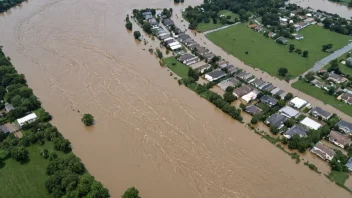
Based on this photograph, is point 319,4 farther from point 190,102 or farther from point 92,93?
point 92,93

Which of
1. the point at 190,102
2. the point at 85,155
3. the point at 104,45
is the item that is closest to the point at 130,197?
the point at 85,155

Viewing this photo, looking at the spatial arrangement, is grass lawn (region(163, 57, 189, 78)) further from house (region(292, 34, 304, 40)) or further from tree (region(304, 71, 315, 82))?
house (region(292, 34, 304, 40))

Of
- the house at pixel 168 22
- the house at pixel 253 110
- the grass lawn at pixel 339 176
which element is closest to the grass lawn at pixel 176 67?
the house at pixel 253 110

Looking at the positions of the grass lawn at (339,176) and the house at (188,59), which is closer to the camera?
the grass lawn at (339,176)

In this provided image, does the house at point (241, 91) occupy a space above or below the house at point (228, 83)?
below

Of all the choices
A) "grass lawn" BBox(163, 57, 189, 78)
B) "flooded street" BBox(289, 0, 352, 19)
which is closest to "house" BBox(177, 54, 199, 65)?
"grass lawn" BBox(163, 57, 189, 78)

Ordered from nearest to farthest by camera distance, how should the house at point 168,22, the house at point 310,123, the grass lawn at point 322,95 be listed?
the house at point 310,123
the grass lawn at point 322,95
the house at point 168,22

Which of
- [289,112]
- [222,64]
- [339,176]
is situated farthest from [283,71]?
[339,176]

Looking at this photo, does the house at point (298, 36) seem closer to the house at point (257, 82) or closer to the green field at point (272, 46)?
the green field at point (272, 46)
